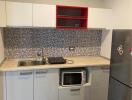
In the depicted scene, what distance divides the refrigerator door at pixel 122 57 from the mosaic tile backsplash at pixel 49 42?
1.22 m

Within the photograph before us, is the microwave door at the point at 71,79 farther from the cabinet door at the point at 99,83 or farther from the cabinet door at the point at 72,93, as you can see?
the cabinet door at the point at 99,83

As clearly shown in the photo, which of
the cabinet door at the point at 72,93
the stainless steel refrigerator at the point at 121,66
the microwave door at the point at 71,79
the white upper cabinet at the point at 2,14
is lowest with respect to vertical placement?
the cabinet door at the point at 72,93

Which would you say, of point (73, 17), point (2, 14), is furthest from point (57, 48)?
point (2, 14)

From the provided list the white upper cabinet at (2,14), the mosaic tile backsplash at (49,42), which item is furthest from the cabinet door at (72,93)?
the white upper cabinet at (2,14)

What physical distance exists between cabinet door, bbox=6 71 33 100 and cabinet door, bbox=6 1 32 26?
77 centimetres

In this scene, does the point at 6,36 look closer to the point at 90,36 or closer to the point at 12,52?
the point at 12,52

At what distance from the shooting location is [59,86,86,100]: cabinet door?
264 cm

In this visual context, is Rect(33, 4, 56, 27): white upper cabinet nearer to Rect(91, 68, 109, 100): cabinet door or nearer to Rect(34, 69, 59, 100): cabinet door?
Rect(34, 69, 59, 100): cabinet door

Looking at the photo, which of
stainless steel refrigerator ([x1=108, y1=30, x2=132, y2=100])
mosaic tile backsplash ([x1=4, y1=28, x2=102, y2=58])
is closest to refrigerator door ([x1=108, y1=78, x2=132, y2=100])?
stainless steel refrigerator ([x1=108, y1=30, x2=132, y2=100])

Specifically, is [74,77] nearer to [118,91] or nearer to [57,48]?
[57,48]

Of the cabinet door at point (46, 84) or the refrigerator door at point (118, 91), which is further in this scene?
the cabinet door at point (46, 84)

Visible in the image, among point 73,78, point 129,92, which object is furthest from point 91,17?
point 129,92

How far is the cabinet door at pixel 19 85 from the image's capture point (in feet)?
7.94

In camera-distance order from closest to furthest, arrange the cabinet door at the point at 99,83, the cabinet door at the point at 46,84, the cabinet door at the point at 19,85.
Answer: the cabinet door at the point at 19,85 → the cabinet door at the point at 46,84 → the cabinet door at the point at 99,83
